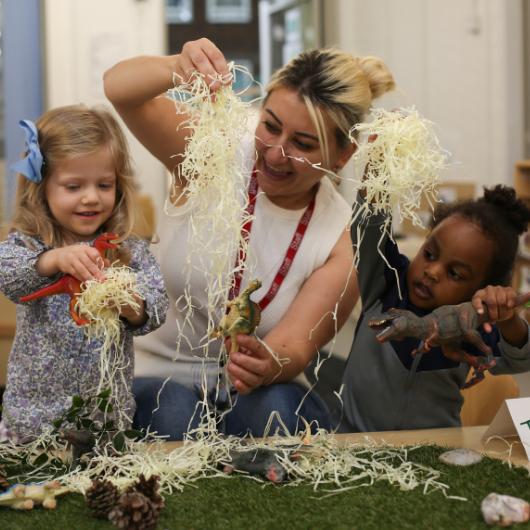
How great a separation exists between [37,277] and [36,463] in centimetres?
36

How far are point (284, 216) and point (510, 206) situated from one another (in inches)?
22.1

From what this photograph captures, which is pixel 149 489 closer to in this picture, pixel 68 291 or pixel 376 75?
pixel 68 291

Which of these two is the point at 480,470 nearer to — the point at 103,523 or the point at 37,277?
the point at 103,523

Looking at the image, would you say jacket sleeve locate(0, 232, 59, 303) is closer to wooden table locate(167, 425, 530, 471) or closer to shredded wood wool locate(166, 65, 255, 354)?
shredded wood wool locate(166, 65, 255, 354)

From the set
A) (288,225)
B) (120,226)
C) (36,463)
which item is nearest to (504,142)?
(288,225)

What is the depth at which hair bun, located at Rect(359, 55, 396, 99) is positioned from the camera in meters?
2.08

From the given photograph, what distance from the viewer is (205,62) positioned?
1.66 metres

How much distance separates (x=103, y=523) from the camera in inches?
52.0

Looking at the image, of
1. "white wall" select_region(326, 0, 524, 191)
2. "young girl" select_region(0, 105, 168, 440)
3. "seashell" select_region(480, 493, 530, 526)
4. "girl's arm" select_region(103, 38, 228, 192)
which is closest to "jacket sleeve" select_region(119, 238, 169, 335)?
"young girl" select_region(0, 105, 168, 440)

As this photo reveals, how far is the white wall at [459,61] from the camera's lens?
5883 millimetres

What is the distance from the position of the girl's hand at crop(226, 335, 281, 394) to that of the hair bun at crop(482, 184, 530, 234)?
606 millimetres

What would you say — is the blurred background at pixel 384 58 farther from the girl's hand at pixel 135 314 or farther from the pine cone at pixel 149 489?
the pine cone at pixel 149 489

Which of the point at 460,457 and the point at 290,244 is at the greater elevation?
the point at 290,244

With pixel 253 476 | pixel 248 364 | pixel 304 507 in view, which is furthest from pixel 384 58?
pixel 304 507
